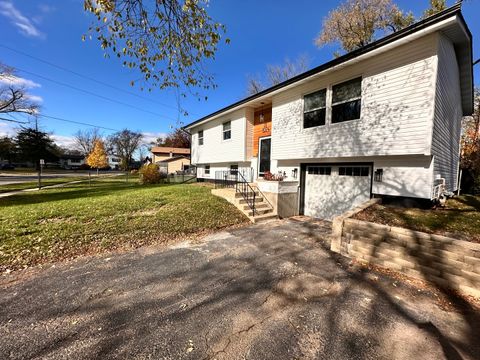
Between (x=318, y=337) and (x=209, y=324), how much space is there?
52.9 inches

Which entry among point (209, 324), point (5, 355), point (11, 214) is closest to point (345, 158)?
point (209, 324)

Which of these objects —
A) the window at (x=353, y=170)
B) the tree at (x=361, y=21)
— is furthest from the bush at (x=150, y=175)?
the tree at (x=361, y=21)

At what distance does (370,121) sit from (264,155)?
5.36 metres

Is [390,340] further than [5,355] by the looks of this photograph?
Yes

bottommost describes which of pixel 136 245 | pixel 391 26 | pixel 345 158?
pixel 136 245

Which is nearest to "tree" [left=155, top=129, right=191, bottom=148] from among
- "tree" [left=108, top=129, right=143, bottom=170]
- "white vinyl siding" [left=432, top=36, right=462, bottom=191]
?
"tree" [left=108, top=129, right=143, bottom=170]

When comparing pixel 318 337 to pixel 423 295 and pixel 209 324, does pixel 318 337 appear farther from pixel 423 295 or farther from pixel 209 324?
pixel 423 295

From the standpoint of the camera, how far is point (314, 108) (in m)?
8.41

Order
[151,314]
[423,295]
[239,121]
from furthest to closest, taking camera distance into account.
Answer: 1. [239,121]
2. [423,295]
3. [151,314]

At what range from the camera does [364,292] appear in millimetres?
3578

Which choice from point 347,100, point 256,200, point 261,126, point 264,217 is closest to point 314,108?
point 347,100

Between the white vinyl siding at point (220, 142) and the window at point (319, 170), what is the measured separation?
3.92 meters

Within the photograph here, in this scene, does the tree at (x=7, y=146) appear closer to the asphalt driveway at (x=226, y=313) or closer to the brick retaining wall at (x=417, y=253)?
the asphalt driveway at (x=226, y=313)

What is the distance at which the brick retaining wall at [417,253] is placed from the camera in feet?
11.4
